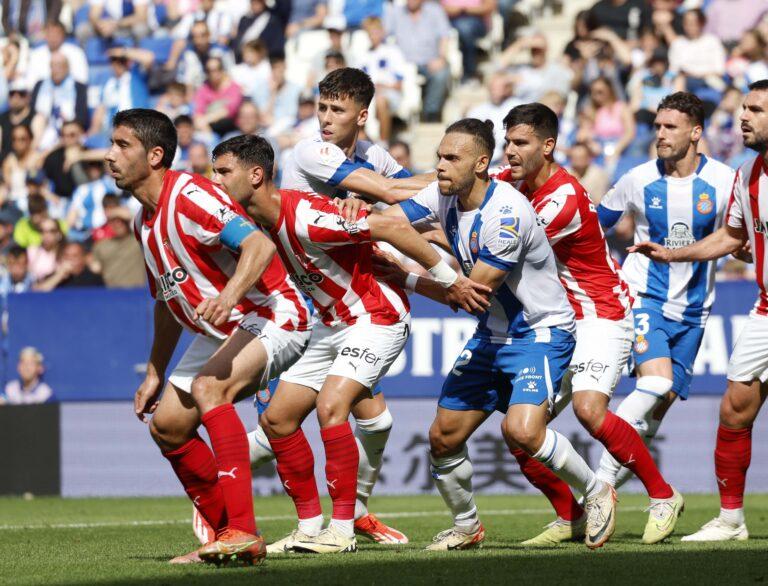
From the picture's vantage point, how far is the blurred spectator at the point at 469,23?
1983cm

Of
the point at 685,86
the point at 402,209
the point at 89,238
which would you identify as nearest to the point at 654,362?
the point at 402,209

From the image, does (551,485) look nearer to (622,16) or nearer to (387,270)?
(387,270)

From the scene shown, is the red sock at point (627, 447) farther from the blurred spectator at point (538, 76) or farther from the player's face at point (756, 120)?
the blurred spectator at point (538, 76)

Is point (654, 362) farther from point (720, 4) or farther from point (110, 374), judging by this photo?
point (720, 4)

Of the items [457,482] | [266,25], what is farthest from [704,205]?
[266,25]

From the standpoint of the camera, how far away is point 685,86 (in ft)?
57.7

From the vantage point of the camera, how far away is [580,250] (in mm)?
8992

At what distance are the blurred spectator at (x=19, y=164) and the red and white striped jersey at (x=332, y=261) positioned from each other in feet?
40.9

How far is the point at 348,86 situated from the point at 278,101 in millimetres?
10385

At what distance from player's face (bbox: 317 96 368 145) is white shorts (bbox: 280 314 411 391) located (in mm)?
1398

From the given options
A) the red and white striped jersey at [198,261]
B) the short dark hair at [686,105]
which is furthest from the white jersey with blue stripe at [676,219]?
the red and white striped jersey at [198,261]

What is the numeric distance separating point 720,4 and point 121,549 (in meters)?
12.8

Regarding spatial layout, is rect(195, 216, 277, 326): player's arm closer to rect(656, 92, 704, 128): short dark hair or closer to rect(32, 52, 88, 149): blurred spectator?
rect(656, 92, 704, 128): short dark hair

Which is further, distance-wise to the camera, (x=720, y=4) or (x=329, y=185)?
(x=720, y=4)
